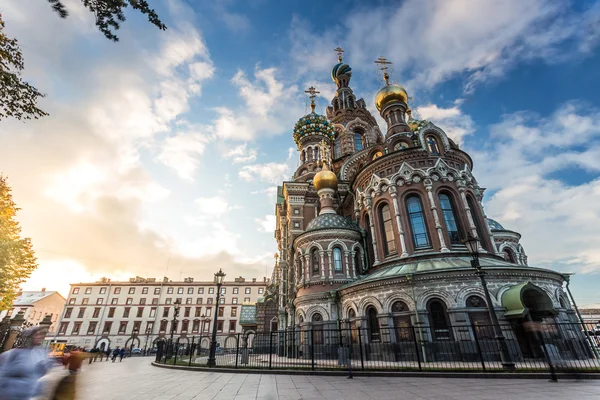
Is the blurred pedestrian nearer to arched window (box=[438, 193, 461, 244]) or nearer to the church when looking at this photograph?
the church

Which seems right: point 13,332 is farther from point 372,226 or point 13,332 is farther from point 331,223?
point 372,226

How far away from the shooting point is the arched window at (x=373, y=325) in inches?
608

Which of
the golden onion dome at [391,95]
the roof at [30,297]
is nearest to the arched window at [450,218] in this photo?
the golden onion dome at [391,95]

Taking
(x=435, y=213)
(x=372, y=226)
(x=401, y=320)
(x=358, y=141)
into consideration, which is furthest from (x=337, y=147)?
Answer: (x=401, y=320)

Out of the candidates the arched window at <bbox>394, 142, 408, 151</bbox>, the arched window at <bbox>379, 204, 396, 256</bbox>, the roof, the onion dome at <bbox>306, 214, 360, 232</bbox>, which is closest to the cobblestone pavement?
the arched window at <bbox>379, 204, 396, 256</bbox>

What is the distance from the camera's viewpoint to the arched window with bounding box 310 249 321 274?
69.5 feet

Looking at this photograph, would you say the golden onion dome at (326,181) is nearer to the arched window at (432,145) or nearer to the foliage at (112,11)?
the arched window at (432,145)

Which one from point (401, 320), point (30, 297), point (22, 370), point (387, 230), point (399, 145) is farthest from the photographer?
point (30, 297)

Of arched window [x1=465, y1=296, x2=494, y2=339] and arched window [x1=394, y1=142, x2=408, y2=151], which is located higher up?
arched window [x1=394, y1=142, x2=408, y2=151]

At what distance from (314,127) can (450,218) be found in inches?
906

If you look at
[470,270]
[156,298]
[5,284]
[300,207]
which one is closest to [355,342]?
[470,270]

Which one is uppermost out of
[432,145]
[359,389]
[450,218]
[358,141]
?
[358,141]

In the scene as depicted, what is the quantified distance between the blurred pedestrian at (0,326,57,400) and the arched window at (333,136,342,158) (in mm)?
35724

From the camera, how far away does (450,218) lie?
60.6 ft
